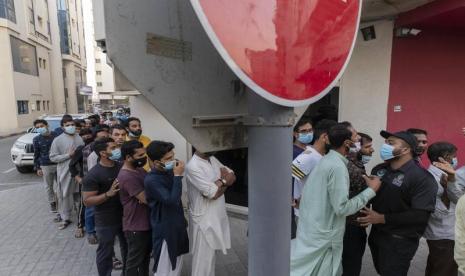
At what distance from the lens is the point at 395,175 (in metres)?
2.74

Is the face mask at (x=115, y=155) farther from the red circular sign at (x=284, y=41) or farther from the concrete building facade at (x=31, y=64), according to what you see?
the concrete building facade at (x=31, y=64)

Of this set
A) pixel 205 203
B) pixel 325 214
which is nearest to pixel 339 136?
pixel 325 214

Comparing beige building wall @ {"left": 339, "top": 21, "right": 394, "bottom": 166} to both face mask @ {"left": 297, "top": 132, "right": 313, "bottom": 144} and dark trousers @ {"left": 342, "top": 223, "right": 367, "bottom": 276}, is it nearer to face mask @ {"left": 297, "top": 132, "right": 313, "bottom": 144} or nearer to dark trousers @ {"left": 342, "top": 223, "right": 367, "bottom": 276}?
face mask @ {"left": 297, "top": 132, "right": 313, "bottom": 144}

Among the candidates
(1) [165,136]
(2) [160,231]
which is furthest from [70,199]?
(2) [160,231]

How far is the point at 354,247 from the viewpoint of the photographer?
320 cm

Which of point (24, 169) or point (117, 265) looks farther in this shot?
point (24, 169)

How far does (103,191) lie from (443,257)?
3586 mm

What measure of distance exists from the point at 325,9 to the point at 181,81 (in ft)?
1.77

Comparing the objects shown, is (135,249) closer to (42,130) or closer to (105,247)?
(105,247)

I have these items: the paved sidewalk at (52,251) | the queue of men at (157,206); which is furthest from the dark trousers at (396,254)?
the queue of men at (157,206)

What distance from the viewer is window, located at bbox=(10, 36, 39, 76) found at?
24391mm

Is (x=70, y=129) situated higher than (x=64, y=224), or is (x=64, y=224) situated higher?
(x=70, y=129)

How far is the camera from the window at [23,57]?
80.0 ft

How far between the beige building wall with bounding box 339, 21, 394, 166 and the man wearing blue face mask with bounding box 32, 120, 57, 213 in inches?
221
